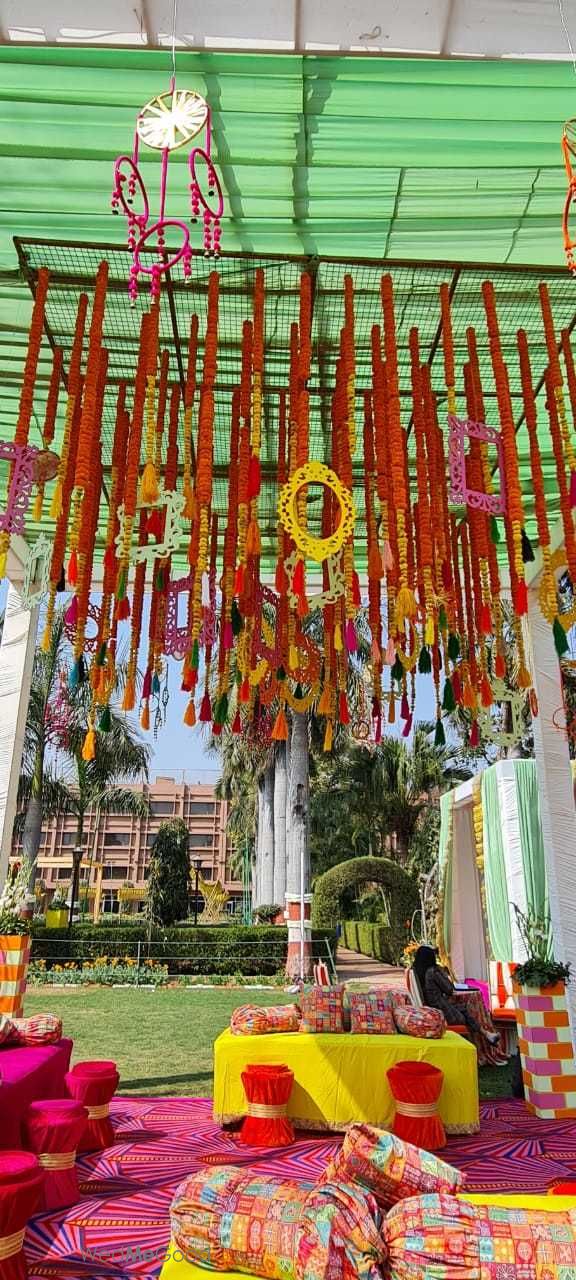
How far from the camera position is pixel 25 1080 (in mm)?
3646

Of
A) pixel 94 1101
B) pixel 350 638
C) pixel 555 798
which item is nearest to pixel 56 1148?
pixel 94 1101

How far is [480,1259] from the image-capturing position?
4.98ft

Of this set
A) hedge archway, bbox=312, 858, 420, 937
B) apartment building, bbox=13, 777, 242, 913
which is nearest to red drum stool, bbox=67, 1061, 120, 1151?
hedge archway, bbox=312, 858, 420, 937

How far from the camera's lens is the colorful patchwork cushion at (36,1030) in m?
4.52

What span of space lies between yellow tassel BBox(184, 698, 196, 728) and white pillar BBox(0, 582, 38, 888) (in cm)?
206

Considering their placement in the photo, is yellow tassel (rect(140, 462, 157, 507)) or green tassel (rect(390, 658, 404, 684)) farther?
green tassel (rect(390, 658, 404, 684))

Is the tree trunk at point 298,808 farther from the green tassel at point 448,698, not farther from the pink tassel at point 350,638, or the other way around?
the pink tassel at point 350,638

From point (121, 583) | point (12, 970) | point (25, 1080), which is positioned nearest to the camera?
point (25, 1080)

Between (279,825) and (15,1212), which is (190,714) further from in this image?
(279,825)

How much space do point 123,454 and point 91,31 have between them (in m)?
2.26

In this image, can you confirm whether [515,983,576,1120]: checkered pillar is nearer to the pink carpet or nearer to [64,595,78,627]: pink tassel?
the pink carpet

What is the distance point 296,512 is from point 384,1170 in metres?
2.42

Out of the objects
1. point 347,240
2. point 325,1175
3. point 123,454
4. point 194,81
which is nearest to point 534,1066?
point 325,1175

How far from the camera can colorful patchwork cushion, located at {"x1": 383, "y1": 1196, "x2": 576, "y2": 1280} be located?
59.6 inches
